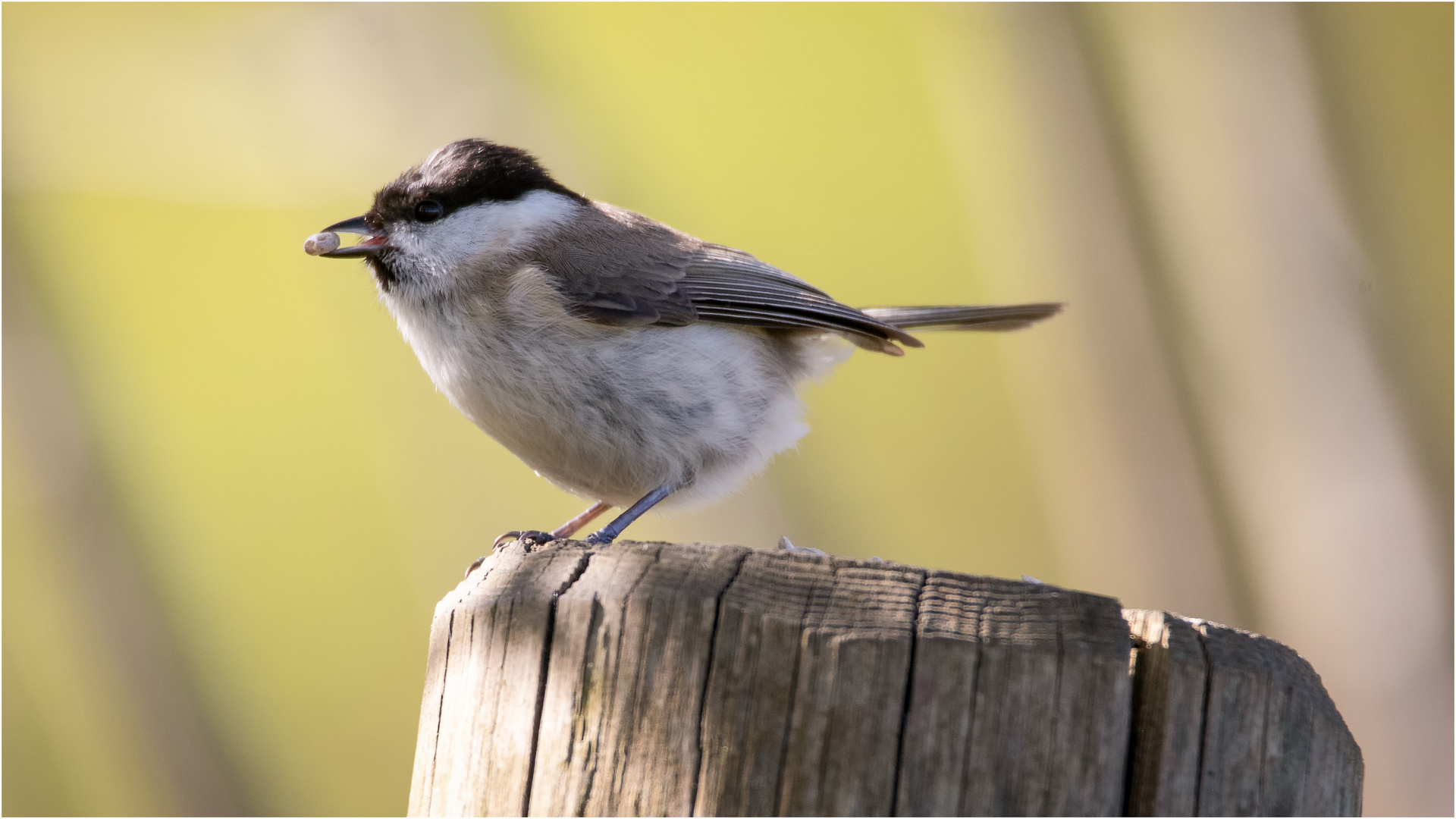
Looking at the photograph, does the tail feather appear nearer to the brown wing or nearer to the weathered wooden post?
the brown wing

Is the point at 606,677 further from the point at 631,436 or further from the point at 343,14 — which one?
the point at 343,14

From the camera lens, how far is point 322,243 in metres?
2.63

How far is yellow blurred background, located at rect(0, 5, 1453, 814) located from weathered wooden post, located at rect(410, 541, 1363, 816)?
3.15 meters

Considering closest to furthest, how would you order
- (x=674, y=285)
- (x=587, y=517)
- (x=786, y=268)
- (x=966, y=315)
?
(x=674, y=285)
(x=587, y=517)
(x=966, y=315)
(x=786, y=268)

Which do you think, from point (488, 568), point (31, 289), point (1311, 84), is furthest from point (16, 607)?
point (1311, 84)

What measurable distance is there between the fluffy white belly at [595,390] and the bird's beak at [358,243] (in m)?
0.15

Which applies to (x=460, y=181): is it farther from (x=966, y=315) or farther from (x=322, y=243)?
(x=966, y=315)

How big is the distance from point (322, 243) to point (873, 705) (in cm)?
203

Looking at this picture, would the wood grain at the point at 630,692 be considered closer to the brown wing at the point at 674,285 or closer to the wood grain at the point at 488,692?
the wood grain at the point at 488,692

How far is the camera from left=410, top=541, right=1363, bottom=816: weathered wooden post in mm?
1174

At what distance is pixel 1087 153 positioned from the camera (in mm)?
5027

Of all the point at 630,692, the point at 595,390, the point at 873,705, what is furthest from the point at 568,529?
the point at 873,705

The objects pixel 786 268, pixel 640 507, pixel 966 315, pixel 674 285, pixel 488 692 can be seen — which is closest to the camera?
pixel 488 692

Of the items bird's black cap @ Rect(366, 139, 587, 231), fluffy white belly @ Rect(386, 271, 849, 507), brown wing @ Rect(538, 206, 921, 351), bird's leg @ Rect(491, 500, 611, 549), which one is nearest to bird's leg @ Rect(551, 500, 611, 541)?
bird's leg @ Rect(491, 500, 611, 549)
